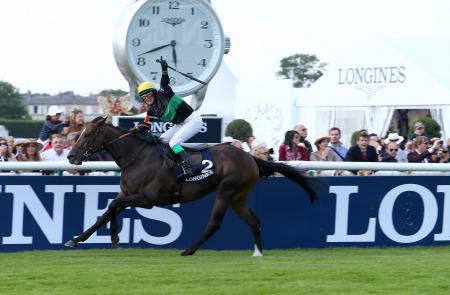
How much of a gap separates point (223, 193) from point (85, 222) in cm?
159

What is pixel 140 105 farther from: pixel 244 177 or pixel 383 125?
pixel 383 125

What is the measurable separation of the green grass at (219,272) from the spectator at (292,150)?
2077 mm

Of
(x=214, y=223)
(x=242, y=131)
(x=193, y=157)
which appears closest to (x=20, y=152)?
(x=193, y=157)

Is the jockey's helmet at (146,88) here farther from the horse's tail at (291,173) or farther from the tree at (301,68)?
the tree at (301,68)

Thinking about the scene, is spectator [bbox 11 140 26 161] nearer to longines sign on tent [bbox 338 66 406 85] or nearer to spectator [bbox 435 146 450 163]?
spectator [bbox 435 146 450 163]

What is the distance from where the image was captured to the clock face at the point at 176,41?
39.8ft

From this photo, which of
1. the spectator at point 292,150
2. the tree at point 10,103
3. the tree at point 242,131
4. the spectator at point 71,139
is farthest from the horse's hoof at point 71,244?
the tree at point 10,103

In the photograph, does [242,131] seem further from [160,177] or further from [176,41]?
[160,177]

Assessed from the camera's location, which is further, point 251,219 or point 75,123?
point 75,123

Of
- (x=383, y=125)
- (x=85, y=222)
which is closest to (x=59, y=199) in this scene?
(x=85, y=222)

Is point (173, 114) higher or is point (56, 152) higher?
point (173, 114)

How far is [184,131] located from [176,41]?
3.59 ft

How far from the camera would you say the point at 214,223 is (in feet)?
39.1

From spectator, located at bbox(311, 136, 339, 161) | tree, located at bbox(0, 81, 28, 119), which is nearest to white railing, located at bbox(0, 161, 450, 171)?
spectator, located at bbox(311, 136, 339, 161)
